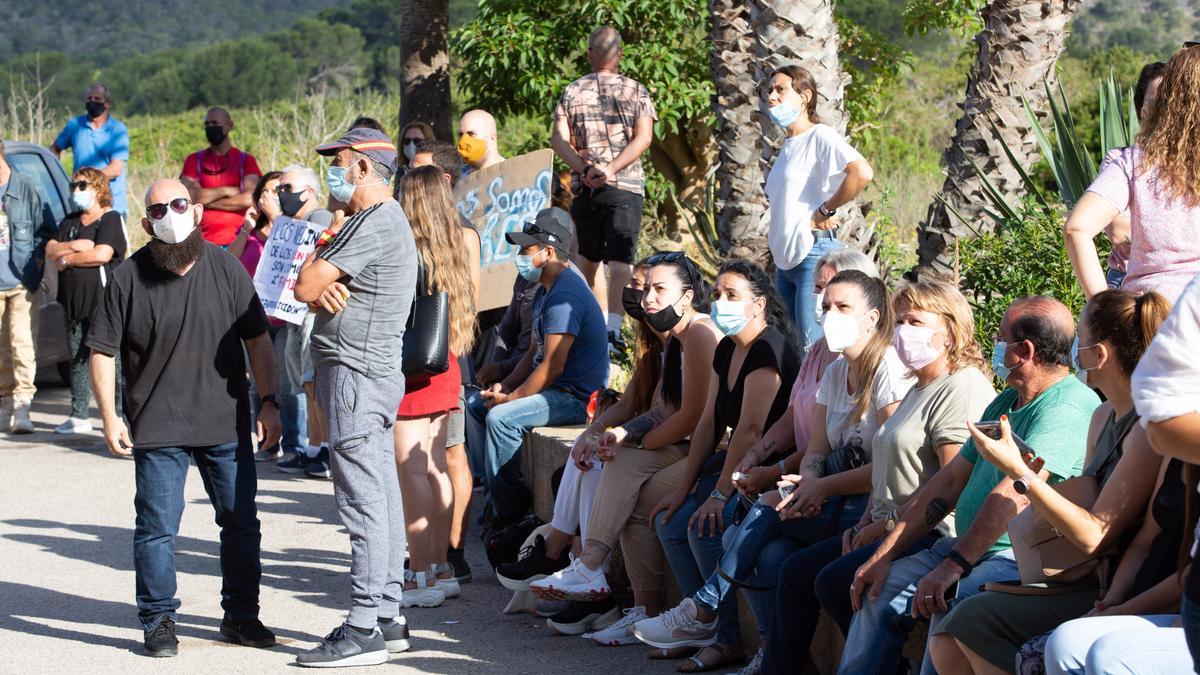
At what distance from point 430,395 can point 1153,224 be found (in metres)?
3.29

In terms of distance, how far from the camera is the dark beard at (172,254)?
6223 millimetres

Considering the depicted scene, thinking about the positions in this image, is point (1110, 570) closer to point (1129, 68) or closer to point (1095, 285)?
point (1095, 285)

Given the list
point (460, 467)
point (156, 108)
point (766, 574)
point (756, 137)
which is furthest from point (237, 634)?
point (156, 108)

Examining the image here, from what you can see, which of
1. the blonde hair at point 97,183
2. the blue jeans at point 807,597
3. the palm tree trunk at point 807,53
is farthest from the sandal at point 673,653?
the blonde hair at point 97,183

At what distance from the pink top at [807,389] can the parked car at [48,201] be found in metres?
7.80

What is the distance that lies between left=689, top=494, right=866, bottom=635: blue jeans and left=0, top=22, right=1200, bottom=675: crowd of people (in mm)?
13

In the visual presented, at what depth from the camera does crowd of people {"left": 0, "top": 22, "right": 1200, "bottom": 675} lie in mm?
4109

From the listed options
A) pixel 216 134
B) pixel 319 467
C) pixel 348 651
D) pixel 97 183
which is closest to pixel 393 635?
pixel 348 651

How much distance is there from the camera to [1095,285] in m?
5.11

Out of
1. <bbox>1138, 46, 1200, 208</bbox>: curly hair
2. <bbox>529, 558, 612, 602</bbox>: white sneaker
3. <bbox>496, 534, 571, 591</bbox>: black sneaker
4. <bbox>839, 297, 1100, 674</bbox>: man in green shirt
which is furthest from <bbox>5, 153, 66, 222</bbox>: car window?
<bbox>1138, 46, 1200, 208</bbox>: curly hair

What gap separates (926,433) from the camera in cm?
513

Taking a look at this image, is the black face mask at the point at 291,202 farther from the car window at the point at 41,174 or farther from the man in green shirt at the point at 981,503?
the man in green shirt at the point at 981,503

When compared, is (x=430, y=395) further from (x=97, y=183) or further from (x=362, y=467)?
(x=97, y=183)

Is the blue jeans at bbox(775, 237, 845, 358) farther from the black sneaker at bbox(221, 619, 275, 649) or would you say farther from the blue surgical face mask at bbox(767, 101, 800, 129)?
the black sneaker at bbox(221, 619, 275, 649)
